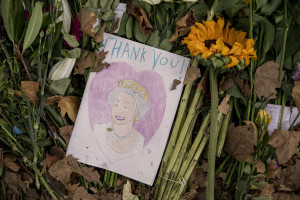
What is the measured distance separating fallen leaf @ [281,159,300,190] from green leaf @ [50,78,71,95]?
51 cm

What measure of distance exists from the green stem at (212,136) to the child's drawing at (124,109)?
11 centimetres

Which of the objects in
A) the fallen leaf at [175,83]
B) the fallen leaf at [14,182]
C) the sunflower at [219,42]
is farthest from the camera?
the fallen leaf at [14,182]

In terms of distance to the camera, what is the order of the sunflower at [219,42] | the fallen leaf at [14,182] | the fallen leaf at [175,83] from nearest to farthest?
the sunflower at [219,42]
the fallen leaf at [175,83]
the fallen leaf at [14,182]

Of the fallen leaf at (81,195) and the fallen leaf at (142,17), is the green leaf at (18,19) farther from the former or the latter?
the fallen leaf at (81,195)

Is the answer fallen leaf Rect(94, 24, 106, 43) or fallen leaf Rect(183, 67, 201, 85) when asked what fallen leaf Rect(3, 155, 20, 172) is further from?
fallen leaf Rect(183, 67, 201, 85)

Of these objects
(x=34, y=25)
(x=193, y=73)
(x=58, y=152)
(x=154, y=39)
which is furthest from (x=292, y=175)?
(x=34, y=25)

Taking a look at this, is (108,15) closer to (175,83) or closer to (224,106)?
(175,83)

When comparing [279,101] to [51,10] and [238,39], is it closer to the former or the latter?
[238,39]

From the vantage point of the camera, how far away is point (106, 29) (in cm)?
74

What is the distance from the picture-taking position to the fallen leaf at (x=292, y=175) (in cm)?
71

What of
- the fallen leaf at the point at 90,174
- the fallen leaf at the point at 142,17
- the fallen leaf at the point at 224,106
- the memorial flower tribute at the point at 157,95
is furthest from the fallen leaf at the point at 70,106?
the fallen leaf at the point at 224,106

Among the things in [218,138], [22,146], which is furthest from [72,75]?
[218,138]

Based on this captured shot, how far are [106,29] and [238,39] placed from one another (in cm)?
29

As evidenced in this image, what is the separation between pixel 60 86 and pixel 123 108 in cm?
15
